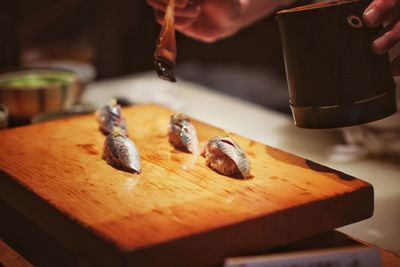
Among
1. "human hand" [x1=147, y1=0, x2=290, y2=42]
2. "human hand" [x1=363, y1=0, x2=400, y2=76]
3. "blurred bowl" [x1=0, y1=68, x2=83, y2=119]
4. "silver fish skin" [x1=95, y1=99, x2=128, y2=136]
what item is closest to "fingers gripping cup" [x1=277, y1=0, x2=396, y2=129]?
"human hand" [x1=363, y1=0, x2=400, y2=76]

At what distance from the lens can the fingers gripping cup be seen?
1309mm

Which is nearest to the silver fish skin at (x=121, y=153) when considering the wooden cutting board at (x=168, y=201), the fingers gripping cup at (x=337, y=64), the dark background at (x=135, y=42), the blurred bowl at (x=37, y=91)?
the wooden cutting board at (x=168, y=201)

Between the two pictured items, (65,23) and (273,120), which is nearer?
(273,120)

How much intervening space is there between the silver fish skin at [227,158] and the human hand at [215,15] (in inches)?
28.6

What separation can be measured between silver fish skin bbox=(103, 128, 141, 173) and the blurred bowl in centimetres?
90

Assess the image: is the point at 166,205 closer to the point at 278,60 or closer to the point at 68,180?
the point at 68,180

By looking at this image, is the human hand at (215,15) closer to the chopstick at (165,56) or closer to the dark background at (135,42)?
the chopstick at (165,56)

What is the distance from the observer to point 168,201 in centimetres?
128

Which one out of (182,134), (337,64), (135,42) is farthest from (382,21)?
(135,42)

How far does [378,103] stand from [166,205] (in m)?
0.52

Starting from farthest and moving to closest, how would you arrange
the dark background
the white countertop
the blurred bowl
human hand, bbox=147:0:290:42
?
Result: the dark background
the blurred bowl
human hand, bbox=147:0:290:42
the white countertop

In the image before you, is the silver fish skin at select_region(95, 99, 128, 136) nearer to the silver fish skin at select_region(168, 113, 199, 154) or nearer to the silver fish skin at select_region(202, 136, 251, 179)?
the silver fish skin at select_region(168, 113, 199, 154)

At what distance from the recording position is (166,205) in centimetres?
126

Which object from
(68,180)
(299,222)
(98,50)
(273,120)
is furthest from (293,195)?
(98,50)
